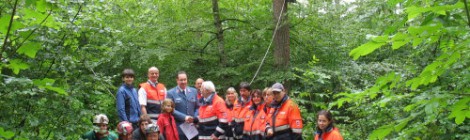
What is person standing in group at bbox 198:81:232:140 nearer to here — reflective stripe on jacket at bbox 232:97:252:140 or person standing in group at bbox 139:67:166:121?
reflective stripe on jacket at bbox 232:97:252:140

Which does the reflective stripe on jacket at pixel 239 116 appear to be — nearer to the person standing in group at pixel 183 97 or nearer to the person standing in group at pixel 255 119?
the person standing in group at pixel 255 119

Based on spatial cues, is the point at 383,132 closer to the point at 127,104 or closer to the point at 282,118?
the point at 282,118

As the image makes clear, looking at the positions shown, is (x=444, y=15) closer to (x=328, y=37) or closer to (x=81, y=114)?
(x=81, y=114)

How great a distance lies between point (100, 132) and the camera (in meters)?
6.18

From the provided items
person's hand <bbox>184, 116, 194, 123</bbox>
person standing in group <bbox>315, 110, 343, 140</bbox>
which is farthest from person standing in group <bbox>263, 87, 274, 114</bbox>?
person's hand <bbox>184, 116, 194, 123</bbox>

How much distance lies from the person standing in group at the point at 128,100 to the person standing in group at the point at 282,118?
79.8 inches

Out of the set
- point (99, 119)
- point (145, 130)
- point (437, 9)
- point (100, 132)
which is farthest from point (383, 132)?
point (100, 132)

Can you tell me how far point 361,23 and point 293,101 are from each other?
6844mm

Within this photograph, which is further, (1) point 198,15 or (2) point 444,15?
(1) point 198,15

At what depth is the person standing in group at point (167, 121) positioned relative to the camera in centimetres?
693

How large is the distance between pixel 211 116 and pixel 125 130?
1383 mm

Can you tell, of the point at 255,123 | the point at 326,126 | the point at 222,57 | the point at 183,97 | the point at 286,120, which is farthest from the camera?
the point at 222,57

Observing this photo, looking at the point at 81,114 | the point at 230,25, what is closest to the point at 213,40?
the point at 230,25

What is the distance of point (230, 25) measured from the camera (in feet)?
37.4
